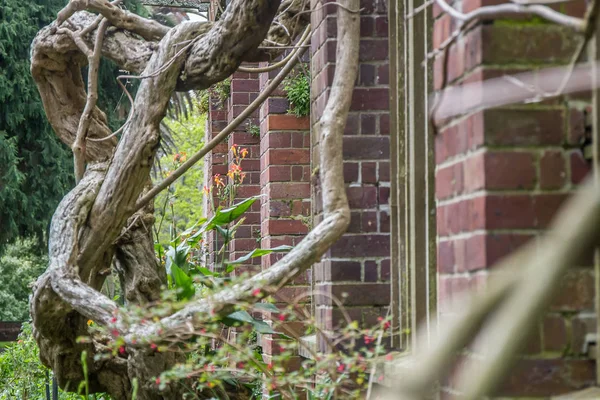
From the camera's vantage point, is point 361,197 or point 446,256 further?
point 361,197

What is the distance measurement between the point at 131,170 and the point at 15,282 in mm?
Result: 19251

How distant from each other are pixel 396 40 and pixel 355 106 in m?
0.37

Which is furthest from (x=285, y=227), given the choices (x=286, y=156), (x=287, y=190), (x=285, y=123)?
(x=285, y=123)

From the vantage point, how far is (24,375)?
758cm

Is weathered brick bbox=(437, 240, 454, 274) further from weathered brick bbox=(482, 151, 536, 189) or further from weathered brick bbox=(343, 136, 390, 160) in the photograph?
weathered brick bbox=(343, 136, 390, 160)

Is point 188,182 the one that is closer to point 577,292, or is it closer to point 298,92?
point 298,92

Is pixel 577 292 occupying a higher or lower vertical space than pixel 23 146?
lower

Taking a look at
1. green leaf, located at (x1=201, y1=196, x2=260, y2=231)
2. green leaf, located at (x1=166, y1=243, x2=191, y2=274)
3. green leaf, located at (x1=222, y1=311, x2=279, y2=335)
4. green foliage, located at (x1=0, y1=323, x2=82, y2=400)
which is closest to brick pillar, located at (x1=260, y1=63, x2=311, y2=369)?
green leaf, located at (x1=201, y1=196, x2=260, y2=231)

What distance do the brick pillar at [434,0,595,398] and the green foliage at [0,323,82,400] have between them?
5.85 meters

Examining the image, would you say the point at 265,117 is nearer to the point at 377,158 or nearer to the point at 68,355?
the point at 68,355

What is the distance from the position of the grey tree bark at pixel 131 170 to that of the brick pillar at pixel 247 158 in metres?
1.61

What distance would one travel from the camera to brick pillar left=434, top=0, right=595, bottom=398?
1801 mm

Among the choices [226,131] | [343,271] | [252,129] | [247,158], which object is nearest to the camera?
[343,271]

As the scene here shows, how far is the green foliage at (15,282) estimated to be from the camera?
2161cm
